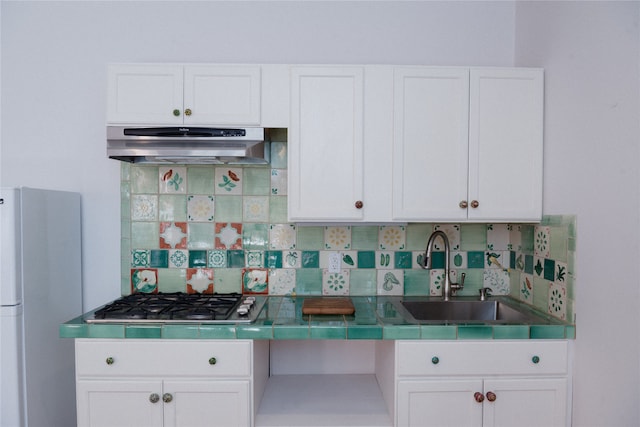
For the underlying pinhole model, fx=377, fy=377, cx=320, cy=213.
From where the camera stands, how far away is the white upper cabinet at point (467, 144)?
6.12 feet

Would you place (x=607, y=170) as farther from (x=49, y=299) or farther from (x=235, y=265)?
(x=49, y=299)

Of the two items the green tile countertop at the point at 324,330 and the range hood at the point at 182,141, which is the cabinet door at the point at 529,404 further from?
the range hood at the point at 182,141

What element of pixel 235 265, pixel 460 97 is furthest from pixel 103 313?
pixel 460 97

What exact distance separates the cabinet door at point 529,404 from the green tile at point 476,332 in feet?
0.70

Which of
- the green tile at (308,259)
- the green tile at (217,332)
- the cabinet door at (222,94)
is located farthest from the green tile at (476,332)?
the cabinet door at (222,94)

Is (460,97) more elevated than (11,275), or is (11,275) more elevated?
(460,97)

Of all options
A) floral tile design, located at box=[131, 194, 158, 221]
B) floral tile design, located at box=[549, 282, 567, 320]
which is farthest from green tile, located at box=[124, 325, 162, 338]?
floral tile design, located at box=[549, 282, 567, 320]

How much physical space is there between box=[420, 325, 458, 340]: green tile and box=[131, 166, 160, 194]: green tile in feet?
5.42

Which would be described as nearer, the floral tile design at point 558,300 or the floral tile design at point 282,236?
the floral tile design at point 558,300

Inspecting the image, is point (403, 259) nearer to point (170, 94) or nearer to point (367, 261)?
point (367, 261)

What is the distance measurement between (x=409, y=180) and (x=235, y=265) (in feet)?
3.64

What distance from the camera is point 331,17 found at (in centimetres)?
223

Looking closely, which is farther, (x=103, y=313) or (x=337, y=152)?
(x=337, y=152)

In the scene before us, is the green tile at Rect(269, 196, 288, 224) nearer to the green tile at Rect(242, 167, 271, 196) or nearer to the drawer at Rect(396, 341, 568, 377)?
the green tile at Rect(242, 167, 271, 196)
